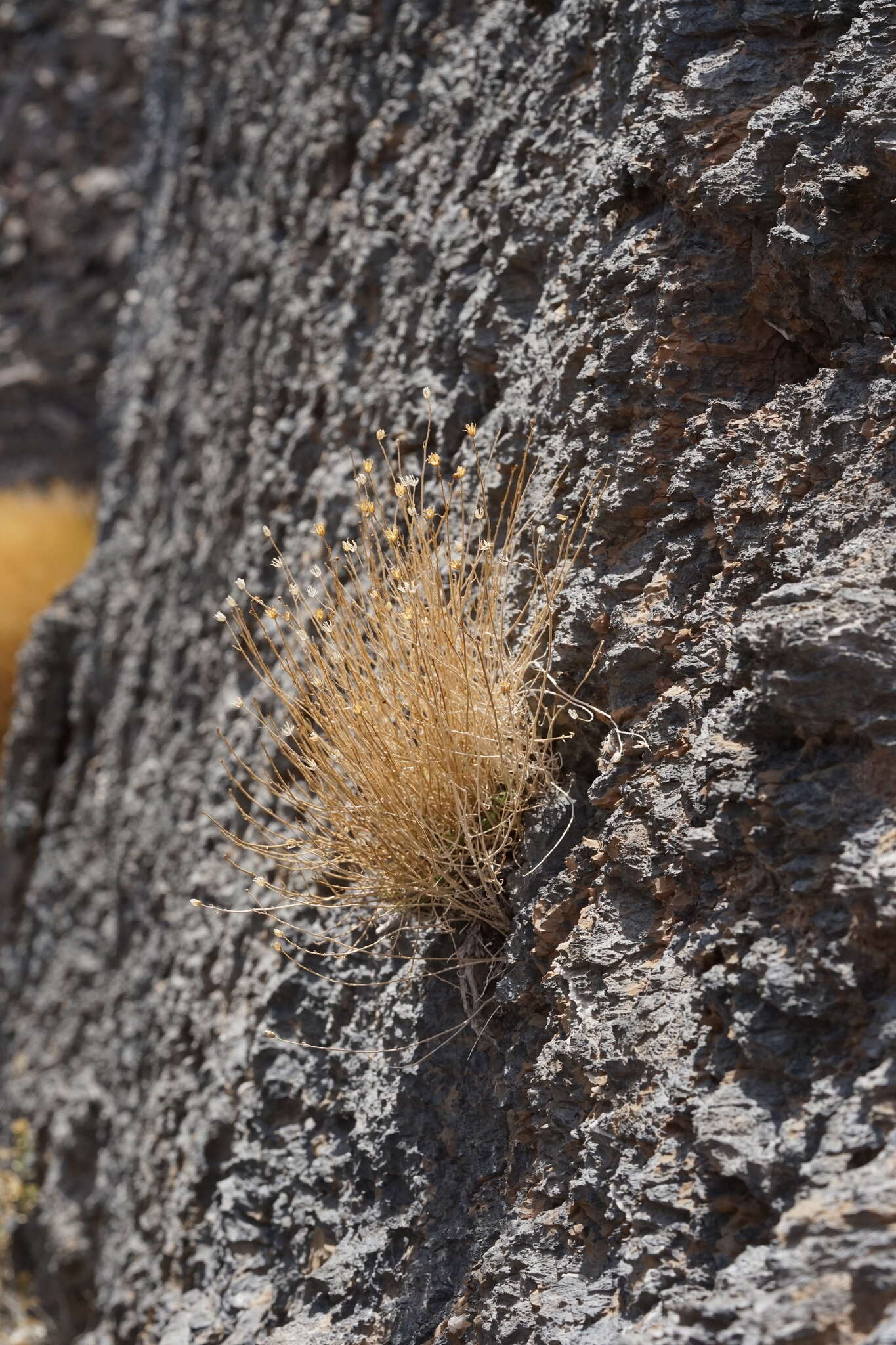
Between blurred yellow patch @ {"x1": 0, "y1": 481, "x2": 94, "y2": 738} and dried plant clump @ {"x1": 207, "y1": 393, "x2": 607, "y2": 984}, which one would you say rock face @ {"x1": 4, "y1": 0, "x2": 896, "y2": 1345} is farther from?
blurred yellow patch @ {"x1": 0, "y1": 481, "x2": 94, "y2": 738}

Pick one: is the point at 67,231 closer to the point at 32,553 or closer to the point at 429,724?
the point at 32,553

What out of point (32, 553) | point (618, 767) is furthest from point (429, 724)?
point (32, 553)

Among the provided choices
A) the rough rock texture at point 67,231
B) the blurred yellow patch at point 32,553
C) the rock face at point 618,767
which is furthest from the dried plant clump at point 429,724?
the rough rock texture at point 67,231

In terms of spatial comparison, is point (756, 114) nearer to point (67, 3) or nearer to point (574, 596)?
point (574, 596)

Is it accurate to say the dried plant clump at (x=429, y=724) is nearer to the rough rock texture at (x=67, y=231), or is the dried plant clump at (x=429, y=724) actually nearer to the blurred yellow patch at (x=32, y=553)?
the blurred yellow patch at (x=32, y=553)

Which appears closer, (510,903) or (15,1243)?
(510,903)

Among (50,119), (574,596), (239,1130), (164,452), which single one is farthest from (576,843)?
(50,119)
